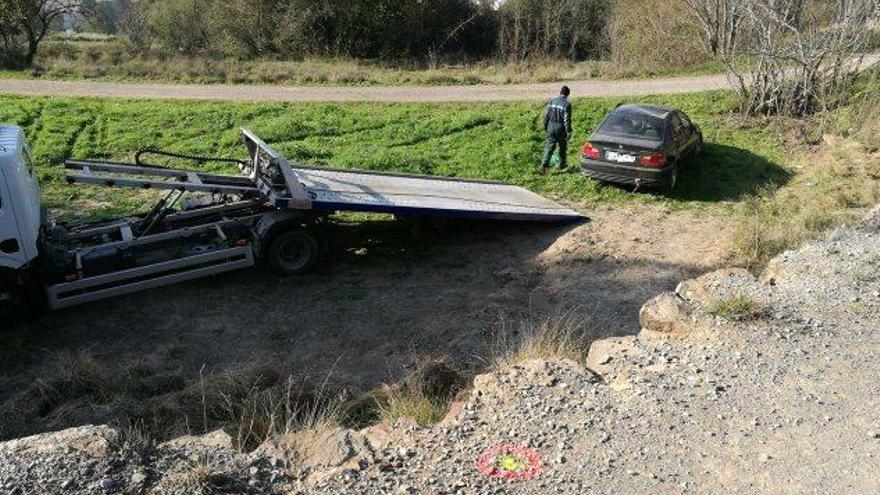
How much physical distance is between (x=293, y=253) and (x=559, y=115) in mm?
6385

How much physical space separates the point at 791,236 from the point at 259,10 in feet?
98.9

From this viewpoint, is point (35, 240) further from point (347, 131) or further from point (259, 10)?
point (259, 10)

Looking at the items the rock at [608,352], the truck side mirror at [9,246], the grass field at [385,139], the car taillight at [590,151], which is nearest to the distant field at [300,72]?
the grass field at [385,139]

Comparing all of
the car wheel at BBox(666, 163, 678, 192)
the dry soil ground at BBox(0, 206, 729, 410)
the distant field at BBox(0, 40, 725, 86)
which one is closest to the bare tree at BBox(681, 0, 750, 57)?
the distant field at BBox(0, 40, 725, 86)

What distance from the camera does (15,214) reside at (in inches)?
343

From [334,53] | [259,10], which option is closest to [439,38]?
[334,53]

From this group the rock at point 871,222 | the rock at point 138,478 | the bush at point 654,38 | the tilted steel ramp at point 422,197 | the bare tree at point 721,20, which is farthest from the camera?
the bush at point 654,38

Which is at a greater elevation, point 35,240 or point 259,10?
point 259,10

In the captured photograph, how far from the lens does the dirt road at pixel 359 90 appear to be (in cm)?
2227

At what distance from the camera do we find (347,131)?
18.4 meters

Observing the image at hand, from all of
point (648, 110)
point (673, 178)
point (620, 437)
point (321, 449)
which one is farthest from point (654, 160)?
point (321, 449)

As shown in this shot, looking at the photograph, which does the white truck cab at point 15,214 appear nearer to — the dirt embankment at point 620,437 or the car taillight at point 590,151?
the dirt embankment at point 620,437

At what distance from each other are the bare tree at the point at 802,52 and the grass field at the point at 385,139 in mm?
1050

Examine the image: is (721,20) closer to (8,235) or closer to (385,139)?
(385,139)
